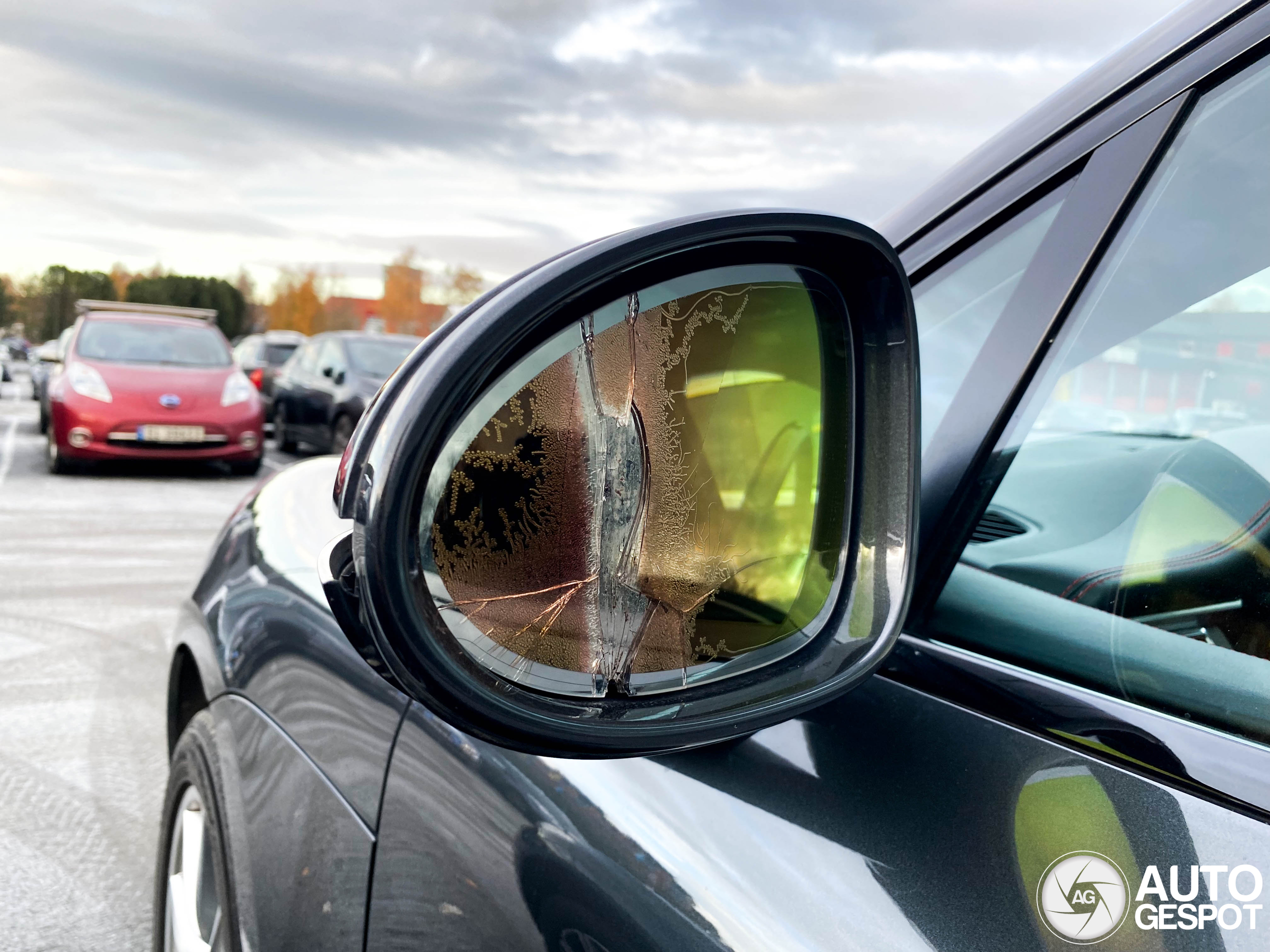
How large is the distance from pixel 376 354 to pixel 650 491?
41.9 ft

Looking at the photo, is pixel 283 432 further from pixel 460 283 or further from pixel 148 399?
pixel 460 283

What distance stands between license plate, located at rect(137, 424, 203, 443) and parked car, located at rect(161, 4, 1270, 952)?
408 inches

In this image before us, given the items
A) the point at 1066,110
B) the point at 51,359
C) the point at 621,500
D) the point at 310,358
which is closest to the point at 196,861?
the point at 621,500

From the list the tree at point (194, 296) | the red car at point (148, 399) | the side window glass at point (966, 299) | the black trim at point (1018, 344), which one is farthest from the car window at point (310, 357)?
the tree at point (194, 296)

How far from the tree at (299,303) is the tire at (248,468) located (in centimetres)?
8868

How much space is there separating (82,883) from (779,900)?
106 inches

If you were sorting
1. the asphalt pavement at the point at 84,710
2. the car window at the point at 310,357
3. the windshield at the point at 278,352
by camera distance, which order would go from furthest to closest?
the windshield at the point at 278,352
the car window at the point at 310,357
the asphalt pavement at the point at 84,710

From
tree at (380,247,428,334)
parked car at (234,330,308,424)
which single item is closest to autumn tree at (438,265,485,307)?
tree at (380,247,428,334)

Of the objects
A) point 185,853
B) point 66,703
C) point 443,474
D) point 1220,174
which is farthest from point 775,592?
A: point 66,703

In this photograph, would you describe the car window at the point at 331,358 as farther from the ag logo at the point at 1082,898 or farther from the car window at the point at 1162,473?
the ag logo at the point at 1082,898

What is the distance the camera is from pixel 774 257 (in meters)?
0.93

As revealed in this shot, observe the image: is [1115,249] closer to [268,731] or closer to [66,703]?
[268,731]

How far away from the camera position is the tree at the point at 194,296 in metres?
105

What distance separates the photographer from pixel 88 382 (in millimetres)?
10625
